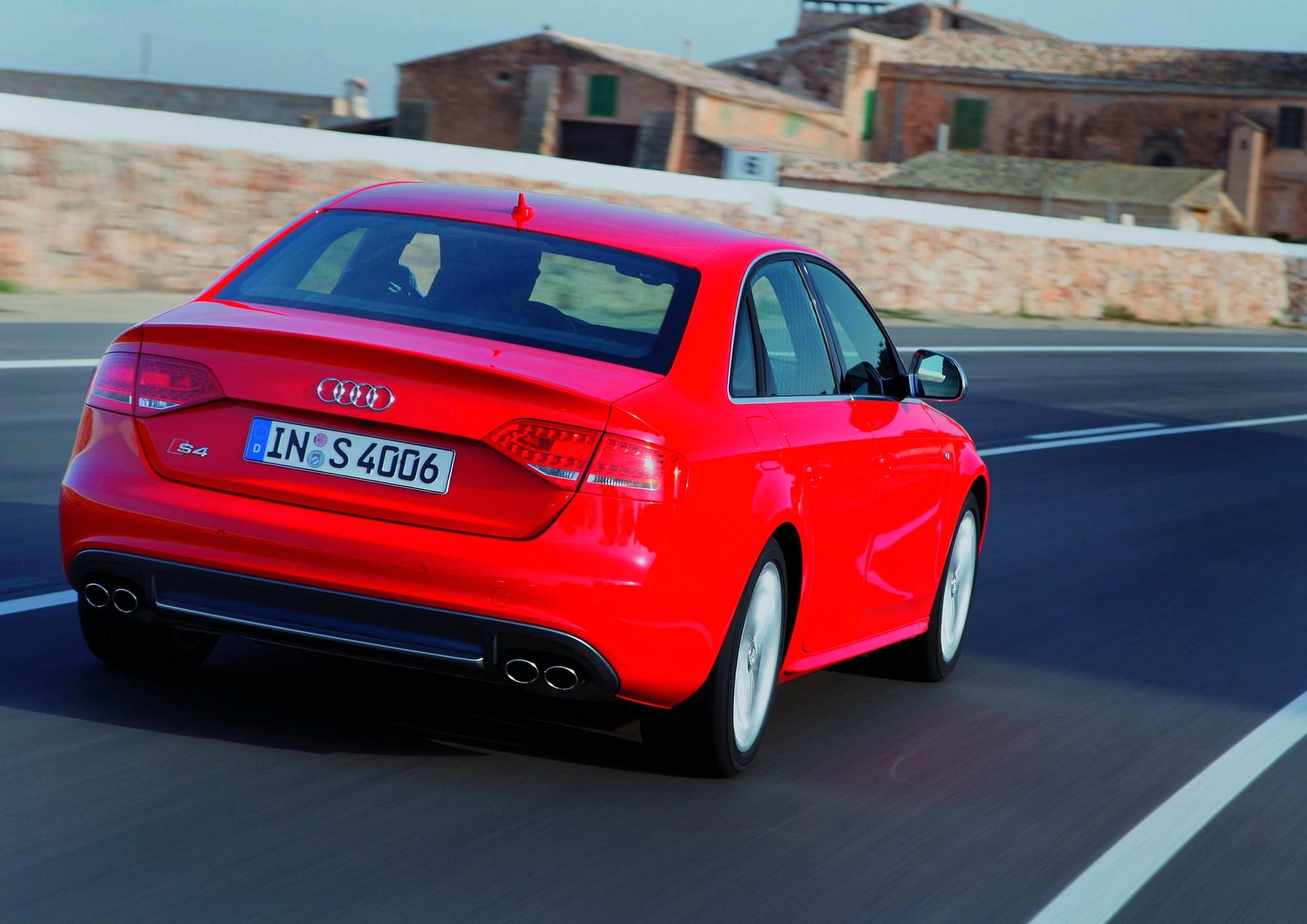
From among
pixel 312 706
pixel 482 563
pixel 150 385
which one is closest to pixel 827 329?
pixel 482 563

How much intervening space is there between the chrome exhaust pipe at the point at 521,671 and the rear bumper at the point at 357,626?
0.6 inches

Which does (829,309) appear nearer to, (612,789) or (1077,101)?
(612,789)

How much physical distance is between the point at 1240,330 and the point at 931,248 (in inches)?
457

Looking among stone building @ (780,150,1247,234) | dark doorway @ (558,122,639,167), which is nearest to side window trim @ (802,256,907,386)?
dark doorway @ (558,122,639,167)

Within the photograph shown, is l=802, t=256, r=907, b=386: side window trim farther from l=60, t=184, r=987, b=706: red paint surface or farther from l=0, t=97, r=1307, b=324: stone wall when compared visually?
l=0, t=97, r=1307, b=324: stone wall

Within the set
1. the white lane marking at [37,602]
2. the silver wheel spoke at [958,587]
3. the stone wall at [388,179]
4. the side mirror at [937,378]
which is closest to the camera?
the white lane marking at [37,602]

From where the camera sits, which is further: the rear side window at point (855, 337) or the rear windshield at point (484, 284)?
the rear side window at point (855, 337)

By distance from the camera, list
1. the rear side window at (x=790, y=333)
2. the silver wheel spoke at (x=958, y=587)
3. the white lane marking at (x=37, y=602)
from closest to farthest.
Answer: the rear side window at (x=790, y=333) < the white lane marking at (x=37, y=602) < the silver wheel spoke at (x=958, y=587)

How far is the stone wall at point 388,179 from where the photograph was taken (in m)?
17.8

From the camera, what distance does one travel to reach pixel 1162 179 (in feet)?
227

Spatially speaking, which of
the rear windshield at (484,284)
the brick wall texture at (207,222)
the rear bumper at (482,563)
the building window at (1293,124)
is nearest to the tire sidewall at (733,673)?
the rear bumper at (482,563)

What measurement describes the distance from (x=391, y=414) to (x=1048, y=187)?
66801mm

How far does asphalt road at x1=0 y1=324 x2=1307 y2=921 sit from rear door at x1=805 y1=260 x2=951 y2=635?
16.4 inches

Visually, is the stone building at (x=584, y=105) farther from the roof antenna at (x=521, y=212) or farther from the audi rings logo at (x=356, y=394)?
the audi rings logo at (x=356, y=394)
